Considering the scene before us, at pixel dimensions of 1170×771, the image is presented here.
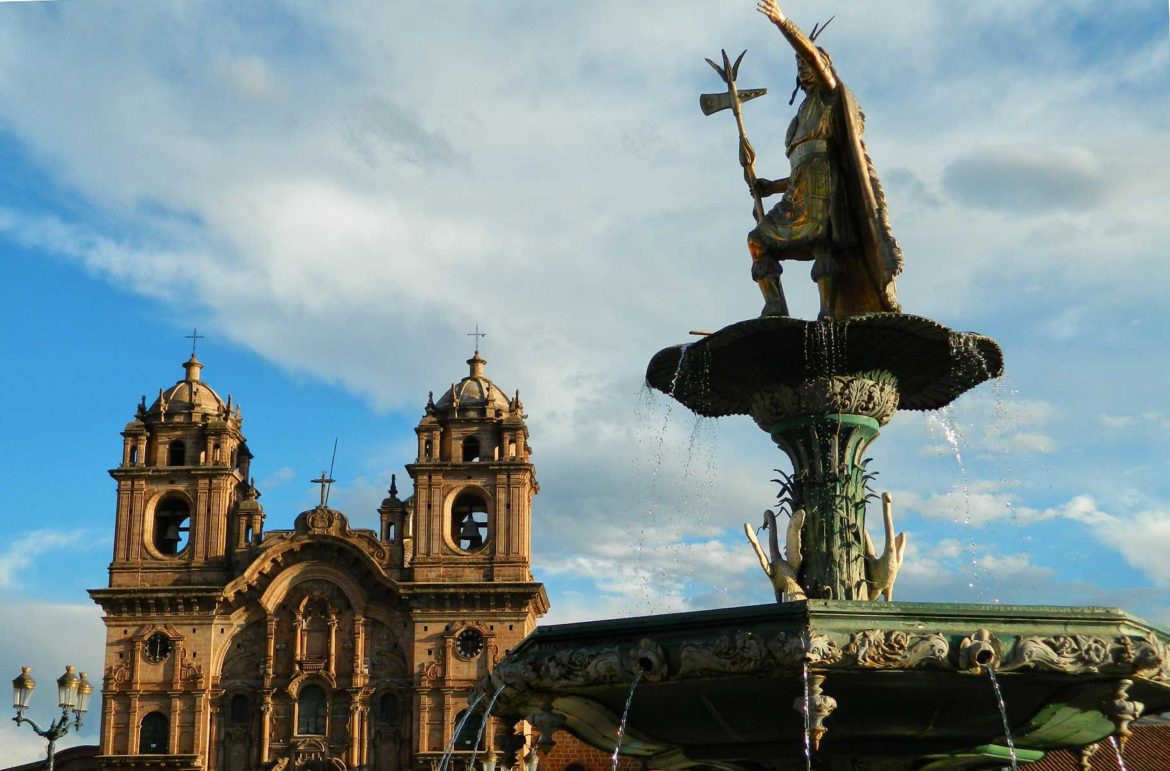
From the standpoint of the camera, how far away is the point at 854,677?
722 cm

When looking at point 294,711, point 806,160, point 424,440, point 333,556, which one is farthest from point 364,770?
point 806,160

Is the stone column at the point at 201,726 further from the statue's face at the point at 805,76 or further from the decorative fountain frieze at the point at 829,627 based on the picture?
the statue's face at the point at 805,76

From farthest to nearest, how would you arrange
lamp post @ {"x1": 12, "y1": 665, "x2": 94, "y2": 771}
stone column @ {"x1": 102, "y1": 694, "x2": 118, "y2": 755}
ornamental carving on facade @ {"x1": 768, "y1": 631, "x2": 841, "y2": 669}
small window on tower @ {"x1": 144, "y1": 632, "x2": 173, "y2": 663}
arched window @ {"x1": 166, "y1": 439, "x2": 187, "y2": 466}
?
arched window @ {"x1": 166, "y1": 439, "x2": 187, "y2": 466}, small window on tower @ {"x1": 144, "y1": 632, "x2": 173, "y2": 663}, stone column @ {"x1": 102, "y1": 694, "x2": 118, "y2": 755}, lamp post @ {"x1": 12, "y1": 665, "x2": 94, "y2": 771}, ornamental carving on facade @ {"x1": 768, "y1": 631, "x2": 841, "y2": 669}

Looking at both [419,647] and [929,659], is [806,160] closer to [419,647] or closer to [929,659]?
[929,659]

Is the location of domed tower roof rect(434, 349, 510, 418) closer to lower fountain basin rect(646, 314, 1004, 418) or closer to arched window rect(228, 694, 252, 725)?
arched window rect(228, 694, 252, 725)

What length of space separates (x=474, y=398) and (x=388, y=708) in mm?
9198

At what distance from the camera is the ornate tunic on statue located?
29.9 feet

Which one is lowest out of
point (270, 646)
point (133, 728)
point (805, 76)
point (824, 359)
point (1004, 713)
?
point (1004, 713)

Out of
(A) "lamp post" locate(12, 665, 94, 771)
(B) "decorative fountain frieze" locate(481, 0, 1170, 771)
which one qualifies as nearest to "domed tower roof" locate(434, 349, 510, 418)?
(A) "lamp post" locate(12, 665, 94, 771)

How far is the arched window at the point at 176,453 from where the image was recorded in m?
49.7

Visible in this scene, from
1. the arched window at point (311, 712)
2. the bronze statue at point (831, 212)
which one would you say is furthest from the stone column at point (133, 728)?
the bronze statue at point (831, 212)

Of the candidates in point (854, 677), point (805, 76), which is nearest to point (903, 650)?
point (854, 677)

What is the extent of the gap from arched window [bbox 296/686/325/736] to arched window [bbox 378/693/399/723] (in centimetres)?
163

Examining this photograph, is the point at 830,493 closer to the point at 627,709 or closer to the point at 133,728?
the point at 627,709
